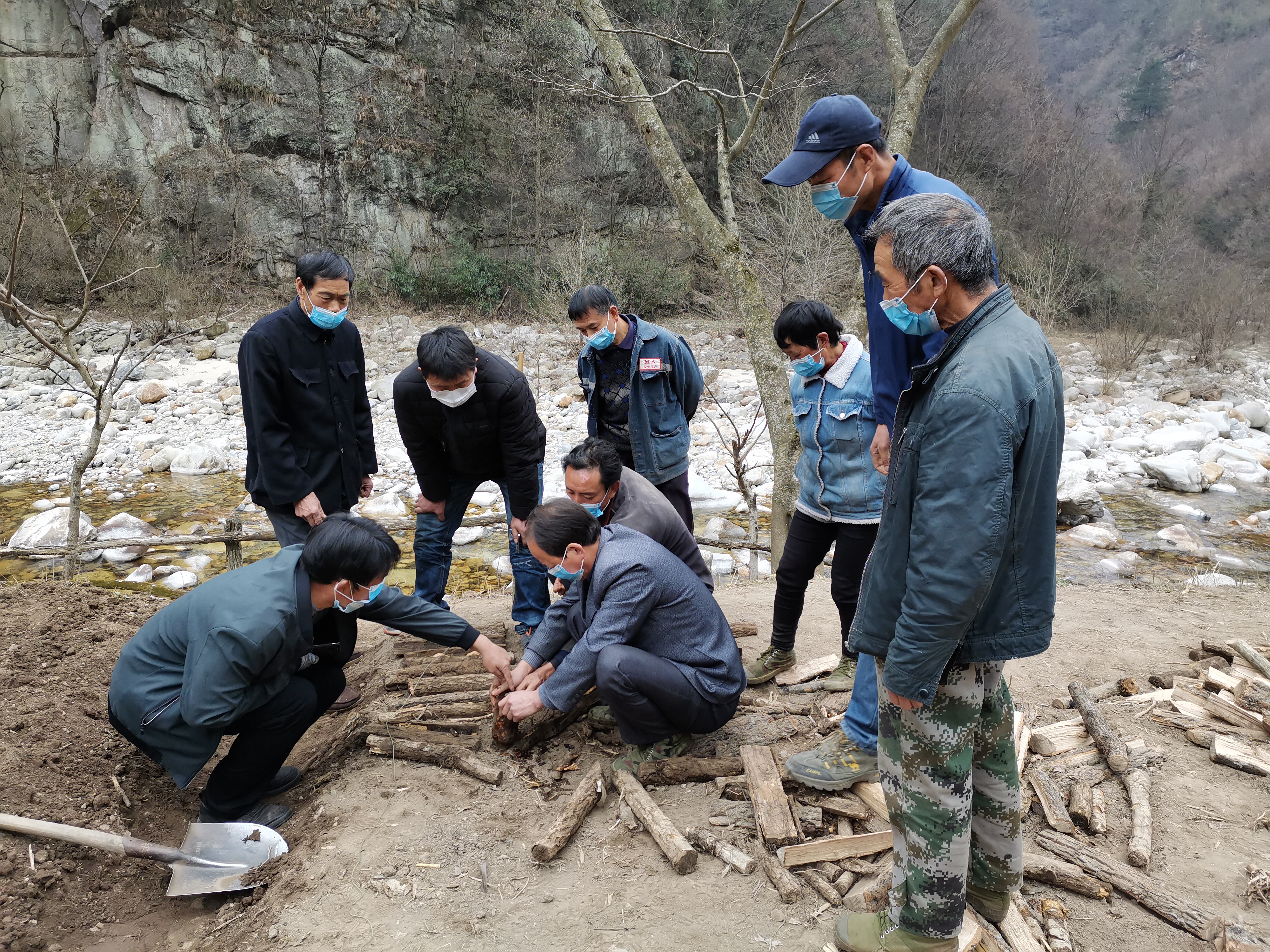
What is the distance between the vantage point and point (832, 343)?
3375 millimetres

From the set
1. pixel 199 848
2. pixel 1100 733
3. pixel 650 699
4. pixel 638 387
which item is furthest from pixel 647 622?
pixel 1100 733

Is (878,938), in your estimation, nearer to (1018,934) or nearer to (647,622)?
(1018,934)

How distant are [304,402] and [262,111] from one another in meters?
19.1

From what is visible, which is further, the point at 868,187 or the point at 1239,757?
the point at 1239,757

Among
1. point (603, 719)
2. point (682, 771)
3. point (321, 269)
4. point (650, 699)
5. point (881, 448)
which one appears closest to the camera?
point (881, 448)

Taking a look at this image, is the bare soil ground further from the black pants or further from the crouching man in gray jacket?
the black pants

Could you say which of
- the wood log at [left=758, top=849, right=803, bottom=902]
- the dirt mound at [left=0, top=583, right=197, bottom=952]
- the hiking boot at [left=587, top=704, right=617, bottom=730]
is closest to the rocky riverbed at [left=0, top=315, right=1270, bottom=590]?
the dirt mound at [left=0, top=583, right=197, bottom=952]

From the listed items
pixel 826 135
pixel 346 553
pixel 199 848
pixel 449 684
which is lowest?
pixel 199 848

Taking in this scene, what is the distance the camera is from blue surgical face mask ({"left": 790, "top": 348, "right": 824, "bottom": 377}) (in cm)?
337

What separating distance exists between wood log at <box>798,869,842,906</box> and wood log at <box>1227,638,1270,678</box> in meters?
2.98

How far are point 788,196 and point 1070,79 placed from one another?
3642cm

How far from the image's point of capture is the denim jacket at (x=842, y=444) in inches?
128

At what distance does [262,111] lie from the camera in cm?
1936

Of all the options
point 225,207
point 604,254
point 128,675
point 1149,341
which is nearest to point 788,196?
point 604,254
